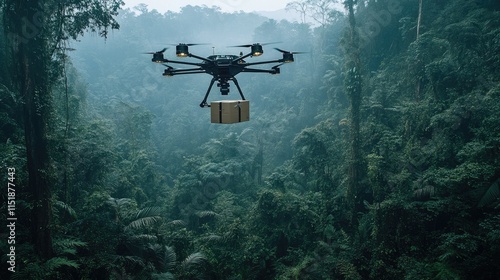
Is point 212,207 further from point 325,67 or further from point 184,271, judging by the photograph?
point 325,67

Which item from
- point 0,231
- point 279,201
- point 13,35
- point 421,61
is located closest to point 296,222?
point 279,201

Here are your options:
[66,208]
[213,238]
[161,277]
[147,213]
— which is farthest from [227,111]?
[213,238]

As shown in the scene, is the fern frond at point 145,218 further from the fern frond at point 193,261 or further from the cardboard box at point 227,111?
the cardboard box at point 227,111

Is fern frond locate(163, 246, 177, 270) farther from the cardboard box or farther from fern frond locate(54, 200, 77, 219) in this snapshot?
the cardboard box

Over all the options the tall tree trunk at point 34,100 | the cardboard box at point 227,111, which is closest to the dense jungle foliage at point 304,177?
the tall tree trunk at point 34,100

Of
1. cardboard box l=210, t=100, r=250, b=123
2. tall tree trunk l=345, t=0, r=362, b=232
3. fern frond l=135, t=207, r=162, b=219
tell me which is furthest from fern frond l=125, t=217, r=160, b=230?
cardboard box l=210, t=100, r=250, b=123

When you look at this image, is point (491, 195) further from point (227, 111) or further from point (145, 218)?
point (145, 218)
